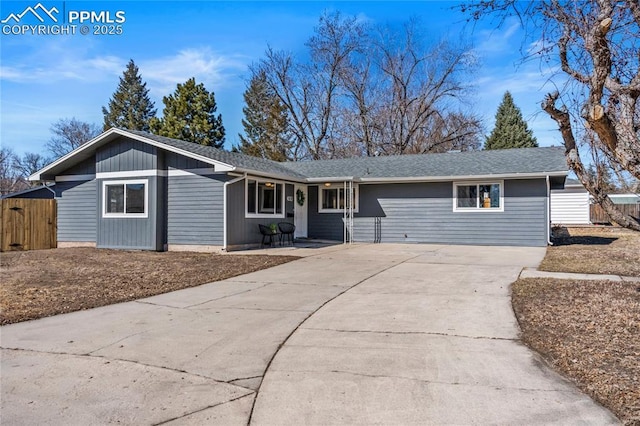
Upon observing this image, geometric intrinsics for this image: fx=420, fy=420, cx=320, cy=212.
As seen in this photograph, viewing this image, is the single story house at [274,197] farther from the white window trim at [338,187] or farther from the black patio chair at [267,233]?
the black patio chair at [267,233]

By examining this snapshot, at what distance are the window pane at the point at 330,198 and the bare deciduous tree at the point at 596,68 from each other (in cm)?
1296

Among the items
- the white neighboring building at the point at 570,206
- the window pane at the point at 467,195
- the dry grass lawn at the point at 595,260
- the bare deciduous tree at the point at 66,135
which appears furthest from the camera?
the bare deciduous tree at the point at 66,135

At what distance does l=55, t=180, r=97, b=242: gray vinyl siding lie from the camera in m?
15.4

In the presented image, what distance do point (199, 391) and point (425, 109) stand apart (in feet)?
93.7

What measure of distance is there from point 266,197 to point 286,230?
139cm

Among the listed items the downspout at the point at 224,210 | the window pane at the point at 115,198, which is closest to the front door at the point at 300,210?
the downspout at the point at 224,210

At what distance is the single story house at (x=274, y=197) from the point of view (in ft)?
44.0

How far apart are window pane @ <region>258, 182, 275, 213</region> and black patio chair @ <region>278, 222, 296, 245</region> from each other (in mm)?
679

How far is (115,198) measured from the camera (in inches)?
563

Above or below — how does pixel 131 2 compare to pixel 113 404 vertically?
above

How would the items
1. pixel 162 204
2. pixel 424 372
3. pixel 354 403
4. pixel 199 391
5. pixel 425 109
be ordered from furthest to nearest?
pixel 425 109
pixel 162 204
pixel 424 372
pixel 199 391
pixel 354 403

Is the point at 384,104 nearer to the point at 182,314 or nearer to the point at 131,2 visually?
the point at 131,2

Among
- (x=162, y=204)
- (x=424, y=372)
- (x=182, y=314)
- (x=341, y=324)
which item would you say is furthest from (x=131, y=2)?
(x=424, y=372)

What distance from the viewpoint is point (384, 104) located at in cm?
2973
